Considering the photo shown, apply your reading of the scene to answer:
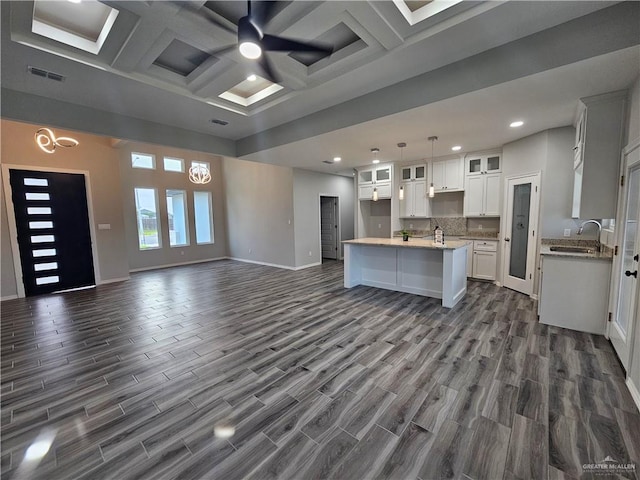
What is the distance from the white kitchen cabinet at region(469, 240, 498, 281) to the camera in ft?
17.8

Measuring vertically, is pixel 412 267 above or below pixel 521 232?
below

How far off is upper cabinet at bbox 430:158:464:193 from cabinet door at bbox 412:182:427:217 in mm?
307

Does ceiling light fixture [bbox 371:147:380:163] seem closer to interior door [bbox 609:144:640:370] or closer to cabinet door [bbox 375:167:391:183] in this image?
cabinet door [bbox 375:167:391:183]

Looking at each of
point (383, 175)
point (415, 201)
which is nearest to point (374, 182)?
point (383, 175)

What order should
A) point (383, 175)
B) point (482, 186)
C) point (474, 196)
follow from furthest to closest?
1. point (383, 175)
2. point (474, 196)
3. point (482, 186)

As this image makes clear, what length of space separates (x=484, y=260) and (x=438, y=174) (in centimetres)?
214

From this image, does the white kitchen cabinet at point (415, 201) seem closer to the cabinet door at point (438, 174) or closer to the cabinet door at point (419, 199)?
the cabinet door at point (419, 199)

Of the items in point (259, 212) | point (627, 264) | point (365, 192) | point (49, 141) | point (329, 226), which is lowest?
point (627, 264)

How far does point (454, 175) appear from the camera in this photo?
5902 mm

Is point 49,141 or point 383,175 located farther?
point 383,175

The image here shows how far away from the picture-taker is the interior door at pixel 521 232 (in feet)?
14.6

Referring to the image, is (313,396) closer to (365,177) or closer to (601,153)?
(601,153)

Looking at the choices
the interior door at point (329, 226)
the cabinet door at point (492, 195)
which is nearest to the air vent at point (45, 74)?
the interior door at point (329, 226)

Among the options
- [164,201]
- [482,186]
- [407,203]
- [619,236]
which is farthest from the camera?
[164,201]
